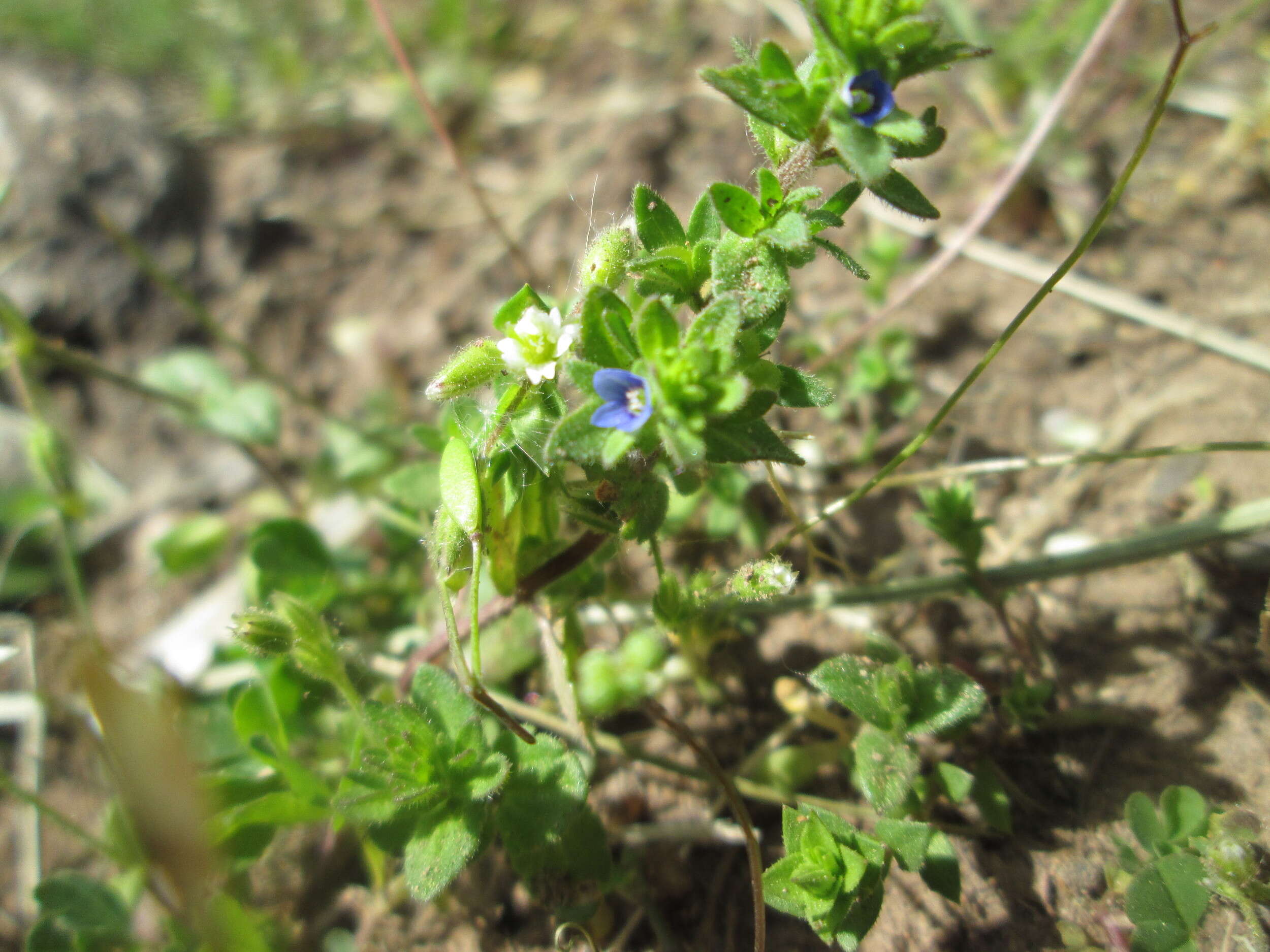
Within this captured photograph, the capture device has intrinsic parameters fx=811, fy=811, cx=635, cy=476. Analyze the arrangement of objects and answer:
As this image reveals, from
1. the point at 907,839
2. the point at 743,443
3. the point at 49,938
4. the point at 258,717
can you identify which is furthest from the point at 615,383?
the point at 49,938

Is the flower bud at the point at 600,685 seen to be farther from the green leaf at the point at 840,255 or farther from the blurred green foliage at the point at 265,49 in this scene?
the blurred green foliage at the point at 265,49

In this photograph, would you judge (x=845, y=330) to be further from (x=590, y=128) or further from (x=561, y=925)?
(x=561, y=925)

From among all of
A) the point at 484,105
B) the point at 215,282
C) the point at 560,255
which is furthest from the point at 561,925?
the point at 484,105

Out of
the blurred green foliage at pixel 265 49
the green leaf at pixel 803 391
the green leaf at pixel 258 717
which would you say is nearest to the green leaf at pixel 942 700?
the green leaf at pixel 803 391

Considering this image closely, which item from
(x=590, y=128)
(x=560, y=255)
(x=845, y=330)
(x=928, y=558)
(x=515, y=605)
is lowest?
(x=928, y=558)

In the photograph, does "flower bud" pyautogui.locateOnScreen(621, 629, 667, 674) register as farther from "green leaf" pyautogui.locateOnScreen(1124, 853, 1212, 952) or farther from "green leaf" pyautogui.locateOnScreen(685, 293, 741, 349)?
"green leaf" pyautogui.locateOnScreen(1124, 853, 1212, 952)
